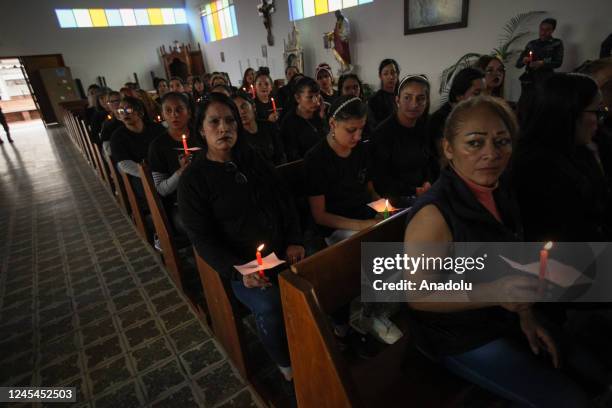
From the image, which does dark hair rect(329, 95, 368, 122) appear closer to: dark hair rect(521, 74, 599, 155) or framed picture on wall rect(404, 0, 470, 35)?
dark hair rect(521, 74, 599, 155)

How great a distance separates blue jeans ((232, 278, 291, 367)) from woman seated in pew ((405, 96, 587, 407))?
0.59 meters

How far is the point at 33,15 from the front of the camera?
38.9ft

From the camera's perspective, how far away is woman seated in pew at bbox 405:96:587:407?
99 centimetres

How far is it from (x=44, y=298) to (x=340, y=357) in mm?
2582

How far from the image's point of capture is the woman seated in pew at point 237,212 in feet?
4.87

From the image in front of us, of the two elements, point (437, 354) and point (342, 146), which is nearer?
point (437, 354)

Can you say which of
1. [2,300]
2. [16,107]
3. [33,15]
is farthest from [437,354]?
[16,107]

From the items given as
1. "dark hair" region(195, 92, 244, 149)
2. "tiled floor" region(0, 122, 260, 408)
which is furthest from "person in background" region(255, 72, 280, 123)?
"dark hair" region(195, 92, 244, 149)

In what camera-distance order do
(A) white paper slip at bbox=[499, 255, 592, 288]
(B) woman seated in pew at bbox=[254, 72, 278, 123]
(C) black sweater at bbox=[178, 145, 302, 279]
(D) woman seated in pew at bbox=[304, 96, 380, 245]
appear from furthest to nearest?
1. (B) woman seated in pew at bbox=[254, 72, 278, 123]
2. (D) woman seated in pew at bbox=[304, 96, 380, 245]
3. (C) black sweater at bbox=[178, 145, 302, 279]
4. (A) white paper slip at bbox=[499, 255, 592, 288]

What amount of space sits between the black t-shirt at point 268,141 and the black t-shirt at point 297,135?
0.07 metres

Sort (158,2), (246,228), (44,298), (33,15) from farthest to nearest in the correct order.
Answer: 1. (158,2)
2. (33,15)
3. (44,298)
4. (246,228)

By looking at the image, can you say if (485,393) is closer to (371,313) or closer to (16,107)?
(371,313)

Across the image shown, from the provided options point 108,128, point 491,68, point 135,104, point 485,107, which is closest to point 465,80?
point 491,68

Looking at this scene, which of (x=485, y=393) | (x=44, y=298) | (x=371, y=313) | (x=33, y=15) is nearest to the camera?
(x=485, y=393)
